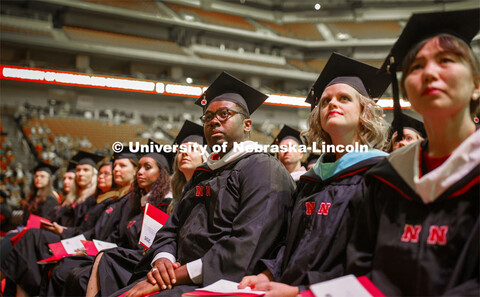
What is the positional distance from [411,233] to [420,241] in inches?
1.7

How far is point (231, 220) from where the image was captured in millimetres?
2281

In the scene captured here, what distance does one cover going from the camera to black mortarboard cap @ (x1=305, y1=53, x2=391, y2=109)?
82.7 inches

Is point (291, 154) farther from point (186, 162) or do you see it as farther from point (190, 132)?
point (186, 162)

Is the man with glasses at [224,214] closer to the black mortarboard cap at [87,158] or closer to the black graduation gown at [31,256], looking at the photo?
the black graduation gown at [31,256]

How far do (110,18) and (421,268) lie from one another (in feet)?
68.8

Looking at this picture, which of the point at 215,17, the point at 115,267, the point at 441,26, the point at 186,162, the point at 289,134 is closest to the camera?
the point at 441,26

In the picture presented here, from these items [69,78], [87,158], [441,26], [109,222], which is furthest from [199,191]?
[69,78]

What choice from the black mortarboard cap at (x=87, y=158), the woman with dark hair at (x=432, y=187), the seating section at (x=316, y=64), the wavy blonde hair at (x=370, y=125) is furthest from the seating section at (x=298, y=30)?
the woman with dark hair at (x=432, y=187)

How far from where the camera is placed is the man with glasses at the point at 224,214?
2064mm

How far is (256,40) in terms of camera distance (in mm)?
22688

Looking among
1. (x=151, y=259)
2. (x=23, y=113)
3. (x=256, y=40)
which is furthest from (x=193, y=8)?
(x=151, y=259)

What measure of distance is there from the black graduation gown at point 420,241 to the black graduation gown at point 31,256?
12.2 feet

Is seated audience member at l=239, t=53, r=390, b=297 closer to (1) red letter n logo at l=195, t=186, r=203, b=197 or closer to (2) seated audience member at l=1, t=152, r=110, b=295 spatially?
(1) red letter n logo at l=195, t=186, r=203, b=197

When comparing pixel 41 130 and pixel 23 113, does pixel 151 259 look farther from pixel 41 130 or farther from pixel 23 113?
pixel 23 113
